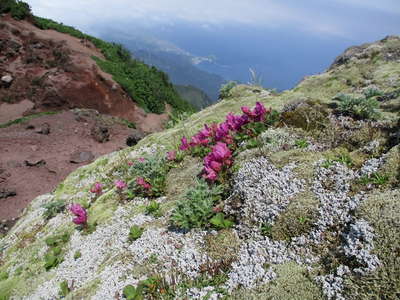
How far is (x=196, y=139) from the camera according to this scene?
28.2 feet

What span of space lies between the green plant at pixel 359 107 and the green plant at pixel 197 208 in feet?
12.5

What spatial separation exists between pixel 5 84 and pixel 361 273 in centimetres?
4402

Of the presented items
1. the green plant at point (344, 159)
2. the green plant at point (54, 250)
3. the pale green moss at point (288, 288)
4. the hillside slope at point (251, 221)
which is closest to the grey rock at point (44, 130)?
the hillside slope at point (251, 221)

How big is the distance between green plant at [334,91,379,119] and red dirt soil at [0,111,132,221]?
17337 millimetres

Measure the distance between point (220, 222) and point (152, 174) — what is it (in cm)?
326

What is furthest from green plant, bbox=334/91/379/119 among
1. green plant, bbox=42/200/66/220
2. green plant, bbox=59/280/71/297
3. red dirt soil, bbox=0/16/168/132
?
red dirt soil, bbox=0/16/168/132

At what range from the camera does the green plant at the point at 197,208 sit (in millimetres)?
5852

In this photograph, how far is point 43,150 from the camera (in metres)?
23.6

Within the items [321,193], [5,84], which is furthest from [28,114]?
[321,193]

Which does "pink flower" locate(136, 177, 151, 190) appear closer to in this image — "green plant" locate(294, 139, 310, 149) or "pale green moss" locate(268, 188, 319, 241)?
"pale green moss" locate(268, 188, 319, 241)

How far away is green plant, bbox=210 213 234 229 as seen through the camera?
222 inches

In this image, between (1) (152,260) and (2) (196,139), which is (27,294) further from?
(2) (196,139)

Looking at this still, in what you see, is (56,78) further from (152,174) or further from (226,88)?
(152,174)

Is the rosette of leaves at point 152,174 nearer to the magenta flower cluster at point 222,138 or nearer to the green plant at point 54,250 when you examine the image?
the magenta flower cluster at point 222,138
